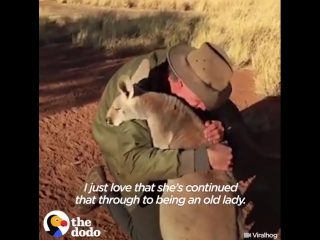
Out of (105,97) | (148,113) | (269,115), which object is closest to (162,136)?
(148,113)

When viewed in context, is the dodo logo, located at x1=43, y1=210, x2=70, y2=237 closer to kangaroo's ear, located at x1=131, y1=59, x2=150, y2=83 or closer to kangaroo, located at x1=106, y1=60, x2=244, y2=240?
kangaroo, located at x1=106, y1=60, x2=244, y2=240

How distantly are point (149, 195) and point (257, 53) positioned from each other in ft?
2.73

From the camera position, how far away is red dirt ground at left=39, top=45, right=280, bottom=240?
10.5 ft

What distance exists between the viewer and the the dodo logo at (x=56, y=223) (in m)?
3.19

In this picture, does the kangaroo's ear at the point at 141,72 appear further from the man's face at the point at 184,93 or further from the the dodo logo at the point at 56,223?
the the dodo logo at the point at 56,223

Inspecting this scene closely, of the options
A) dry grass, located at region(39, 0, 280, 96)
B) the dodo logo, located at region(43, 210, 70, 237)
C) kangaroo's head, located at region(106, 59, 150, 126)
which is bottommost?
the dodo logo, located at region(43, 210, 70, 237)

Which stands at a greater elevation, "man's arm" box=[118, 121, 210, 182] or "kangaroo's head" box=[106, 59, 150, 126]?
"kangaroo's head" box=[106, 59, 150, 126]

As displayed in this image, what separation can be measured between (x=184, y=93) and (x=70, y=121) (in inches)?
21.4

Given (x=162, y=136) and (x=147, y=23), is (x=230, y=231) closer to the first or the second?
(x=162, y=136)

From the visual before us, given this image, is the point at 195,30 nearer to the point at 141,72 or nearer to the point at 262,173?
the point at 141,72

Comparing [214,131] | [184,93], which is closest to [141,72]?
[184,93]

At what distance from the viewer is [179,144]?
3.15 metres

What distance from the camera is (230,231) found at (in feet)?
10.5

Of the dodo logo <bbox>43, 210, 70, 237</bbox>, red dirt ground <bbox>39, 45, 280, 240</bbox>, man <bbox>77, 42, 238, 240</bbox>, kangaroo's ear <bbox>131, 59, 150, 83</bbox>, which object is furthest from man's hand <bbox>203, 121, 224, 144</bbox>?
the dodo logo <bbox>43, 210, 70, 237</bbox>
